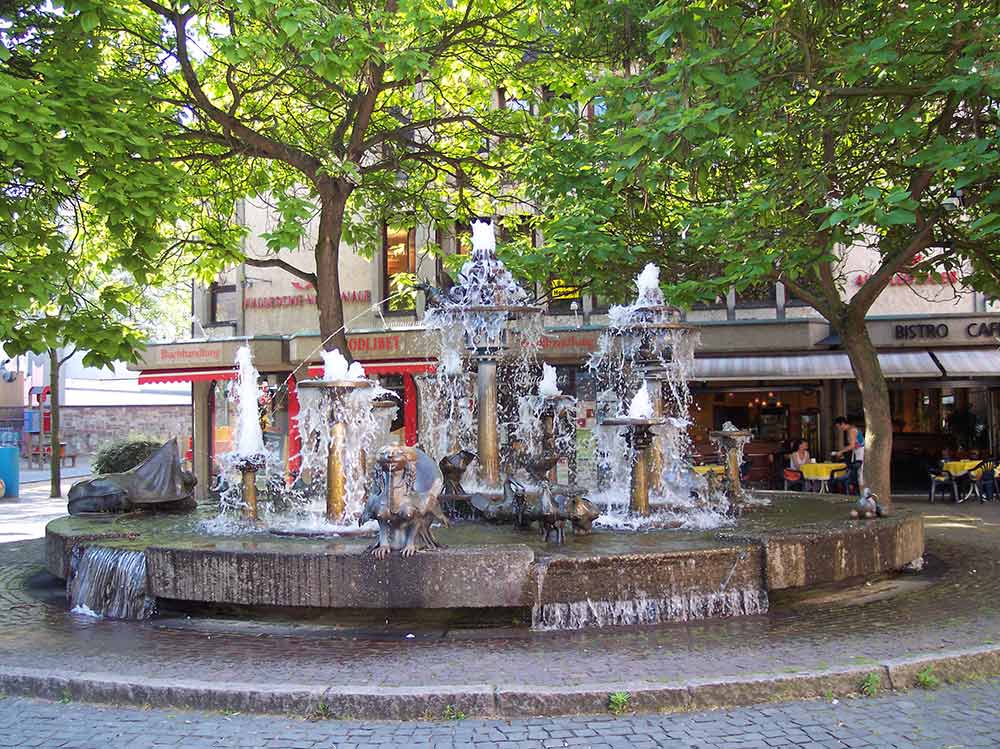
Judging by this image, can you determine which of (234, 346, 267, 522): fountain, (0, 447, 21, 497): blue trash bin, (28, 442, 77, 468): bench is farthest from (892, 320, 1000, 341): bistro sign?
(28, 442, 77, 468): bench

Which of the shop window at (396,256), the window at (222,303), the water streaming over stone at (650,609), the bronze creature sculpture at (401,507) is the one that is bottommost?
the water streaming over stone at (650,609)

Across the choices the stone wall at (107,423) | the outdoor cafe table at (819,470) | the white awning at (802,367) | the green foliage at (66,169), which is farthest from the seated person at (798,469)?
the stone wall at (107,423)

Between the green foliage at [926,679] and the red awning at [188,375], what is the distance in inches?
769

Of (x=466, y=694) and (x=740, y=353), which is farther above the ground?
(x=740, y=353)

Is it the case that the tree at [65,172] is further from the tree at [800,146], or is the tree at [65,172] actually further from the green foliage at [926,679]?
the green foliage at [926,679]

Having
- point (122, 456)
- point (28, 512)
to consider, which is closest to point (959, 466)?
point (122, 456)

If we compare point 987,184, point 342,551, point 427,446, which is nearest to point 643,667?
point 342,551

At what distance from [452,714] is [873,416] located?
8800 mm

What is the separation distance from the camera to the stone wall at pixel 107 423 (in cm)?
3978

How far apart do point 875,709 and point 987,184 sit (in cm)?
683

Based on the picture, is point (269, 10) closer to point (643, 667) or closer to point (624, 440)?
point (624, 440)

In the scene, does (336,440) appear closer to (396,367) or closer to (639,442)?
(639,442)

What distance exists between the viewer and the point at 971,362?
59.9 feet

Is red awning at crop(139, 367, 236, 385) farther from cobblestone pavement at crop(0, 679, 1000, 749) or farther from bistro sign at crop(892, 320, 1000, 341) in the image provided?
cobblestone pavement at crop(0, 679, 1000, 749)
